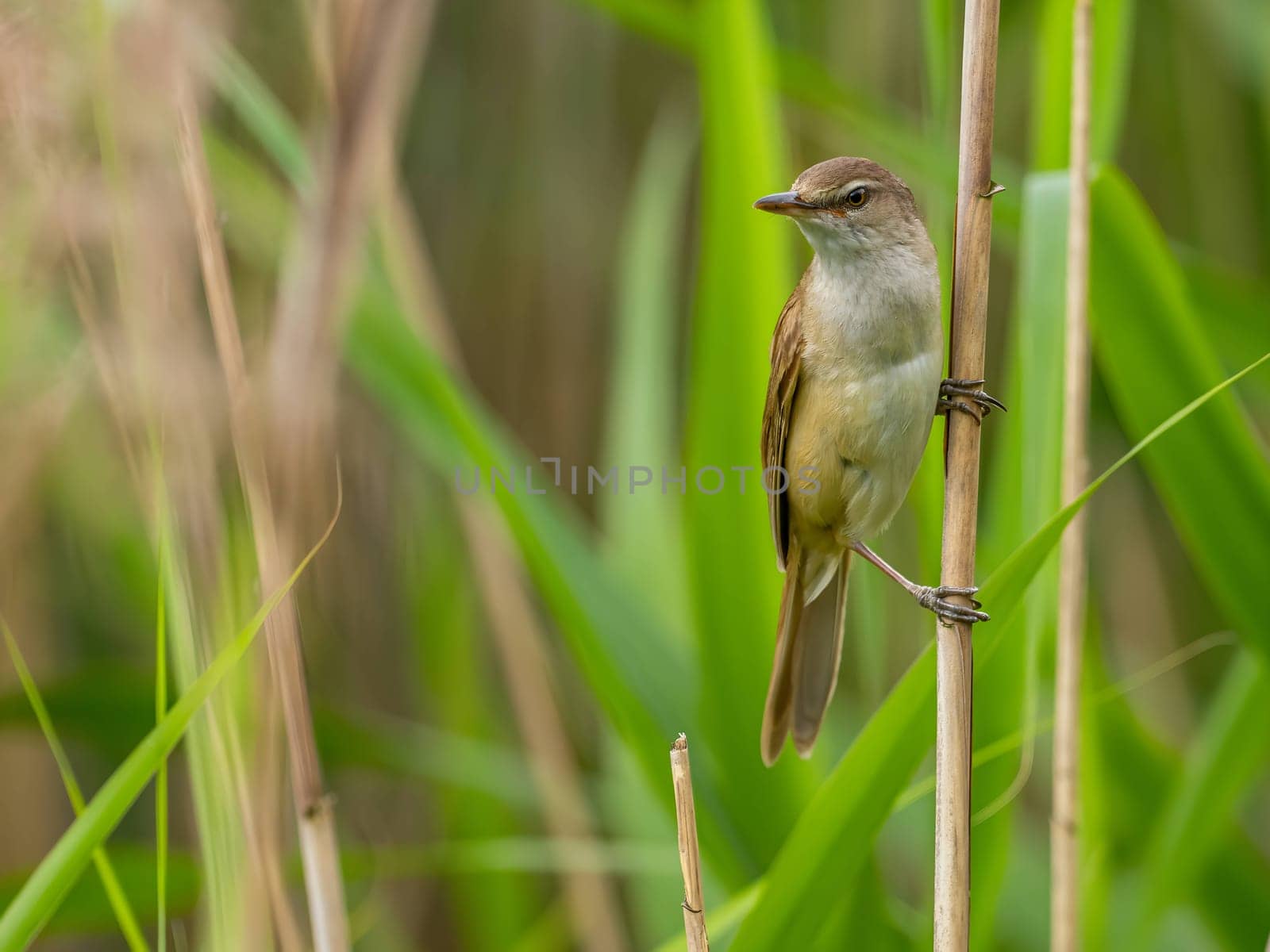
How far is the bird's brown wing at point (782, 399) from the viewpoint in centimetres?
160

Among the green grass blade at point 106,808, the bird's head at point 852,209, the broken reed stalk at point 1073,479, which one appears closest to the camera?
the green grass blade at point 106,808

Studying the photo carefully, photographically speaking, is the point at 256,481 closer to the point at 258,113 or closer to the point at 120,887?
the point at 258,113

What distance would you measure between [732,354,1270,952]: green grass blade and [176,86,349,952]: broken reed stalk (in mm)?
450

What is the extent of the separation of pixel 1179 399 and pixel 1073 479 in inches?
7.3

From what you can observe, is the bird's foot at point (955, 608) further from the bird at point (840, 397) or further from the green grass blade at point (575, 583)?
the green grass blade at point (575, 583)

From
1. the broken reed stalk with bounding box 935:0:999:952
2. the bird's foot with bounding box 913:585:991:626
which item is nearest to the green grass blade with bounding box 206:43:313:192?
the broken reed stalk with bounding box 935:0:999:952

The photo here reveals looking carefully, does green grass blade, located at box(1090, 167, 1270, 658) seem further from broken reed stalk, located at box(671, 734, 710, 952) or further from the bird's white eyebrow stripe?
broken reed stalk, located at box(671, 734, 710, 952)

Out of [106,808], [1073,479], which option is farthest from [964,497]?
[106,808]

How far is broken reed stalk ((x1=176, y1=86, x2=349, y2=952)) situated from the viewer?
107cm

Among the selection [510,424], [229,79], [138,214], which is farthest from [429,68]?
[138,214]

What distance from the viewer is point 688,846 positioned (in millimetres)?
986

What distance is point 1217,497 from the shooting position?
4.58 ft

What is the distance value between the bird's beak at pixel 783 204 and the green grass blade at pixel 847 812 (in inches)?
19.8
